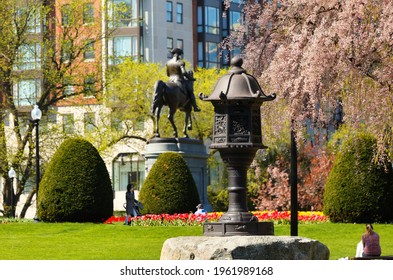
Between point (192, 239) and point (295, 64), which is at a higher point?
point (295, 64)

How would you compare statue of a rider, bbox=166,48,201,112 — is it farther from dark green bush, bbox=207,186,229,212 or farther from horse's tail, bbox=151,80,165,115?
dark green bush, bbox=207,186,229,212

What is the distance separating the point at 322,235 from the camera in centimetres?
2972

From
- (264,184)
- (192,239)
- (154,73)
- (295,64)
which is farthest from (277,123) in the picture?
(154,73)

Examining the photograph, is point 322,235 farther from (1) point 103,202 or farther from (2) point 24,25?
(2) point 24,25

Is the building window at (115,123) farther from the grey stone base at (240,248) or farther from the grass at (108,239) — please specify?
the grey stone base at (240,248)

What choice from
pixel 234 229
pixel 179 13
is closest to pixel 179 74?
pixel 234 229

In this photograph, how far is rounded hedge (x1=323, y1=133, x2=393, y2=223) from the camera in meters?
33.4

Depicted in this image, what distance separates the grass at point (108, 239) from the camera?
25.2 m

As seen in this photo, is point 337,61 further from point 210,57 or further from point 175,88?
point 210,57

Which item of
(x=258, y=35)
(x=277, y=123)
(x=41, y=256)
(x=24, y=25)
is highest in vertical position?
(x=24, y=25)

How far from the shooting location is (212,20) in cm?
8750

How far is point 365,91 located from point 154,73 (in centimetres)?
4276

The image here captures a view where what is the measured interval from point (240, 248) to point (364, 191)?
17.9 meters
